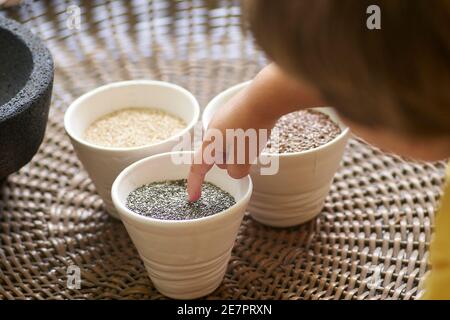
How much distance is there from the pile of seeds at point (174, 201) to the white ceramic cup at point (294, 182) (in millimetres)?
49

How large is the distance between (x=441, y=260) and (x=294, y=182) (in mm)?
186

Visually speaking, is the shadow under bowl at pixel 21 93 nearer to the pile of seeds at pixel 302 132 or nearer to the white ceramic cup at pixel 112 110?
the white ceramic cup at pixel 112 110

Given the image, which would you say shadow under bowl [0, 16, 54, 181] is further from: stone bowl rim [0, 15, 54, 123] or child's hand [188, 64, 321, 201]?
child's hand [188, 64, 321, 201]

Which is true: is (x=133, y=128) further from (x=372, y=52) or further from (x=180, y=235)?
(x=372, y=52)

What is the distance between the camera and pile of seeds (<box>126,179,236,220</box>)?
682 millimetres

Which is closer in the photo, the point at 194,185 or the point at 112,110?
the point at 194,185

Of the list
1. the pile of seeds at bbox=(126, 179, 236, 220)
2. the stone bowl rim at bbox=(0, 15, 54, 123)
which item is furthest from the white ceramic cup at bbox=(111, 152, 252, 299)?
the stone bowl rim at bbox=(0, 15, 54, 123)

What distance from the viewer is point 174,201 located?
705mm

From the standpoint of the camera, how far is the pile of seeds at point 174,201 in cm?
68

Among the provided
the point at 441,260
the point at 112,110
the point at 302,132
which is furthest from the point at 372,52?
the point at 112,110

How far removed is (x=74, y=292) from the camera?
73 cm

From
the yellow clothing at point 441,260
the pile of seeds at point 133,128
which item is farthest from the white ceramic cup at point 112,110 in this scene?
the yellow clothing at point 441,260

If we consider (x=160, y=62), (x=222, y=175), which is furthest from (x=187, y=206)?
(x=160, y=62)

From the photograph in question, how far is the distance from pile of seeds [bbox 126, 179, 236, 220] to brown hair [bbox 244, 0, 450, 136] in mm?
234
